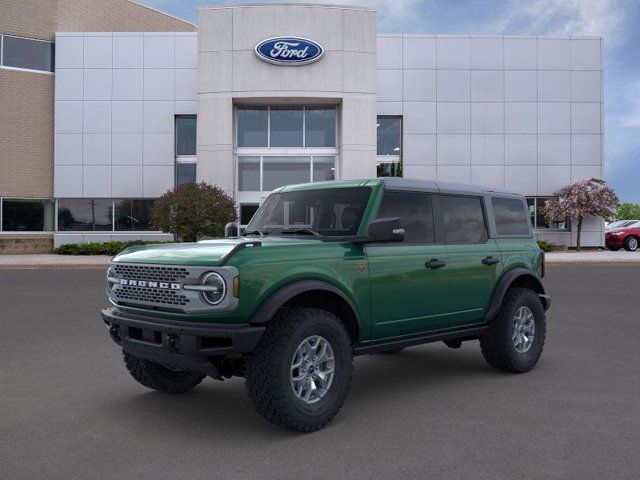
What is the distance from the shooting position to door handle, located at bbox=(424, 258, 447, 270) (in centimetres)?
548

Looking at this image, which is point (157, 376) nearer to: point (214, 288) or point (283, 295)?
point (214, 288)

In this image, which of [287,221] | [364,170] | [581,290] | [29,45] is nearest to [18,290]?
[287,221]

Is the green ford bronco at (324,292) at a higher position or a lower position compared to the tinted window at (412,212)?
lower

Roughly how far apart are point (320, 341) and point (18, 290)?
1198cm

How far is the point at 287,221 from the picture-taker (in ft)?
18.8

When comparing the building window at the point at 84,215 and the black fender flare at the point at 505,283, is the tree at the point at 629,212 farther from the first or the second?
the black fender flare at the point at 505,283

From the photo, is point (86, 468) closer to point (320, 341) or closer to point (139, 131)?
point (320, 341)

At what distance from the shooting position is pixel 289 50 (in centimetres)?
2748

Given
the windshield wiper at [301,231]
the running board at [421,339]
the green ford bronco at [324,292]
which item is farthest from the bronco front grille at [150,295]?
the running board at [421,339]

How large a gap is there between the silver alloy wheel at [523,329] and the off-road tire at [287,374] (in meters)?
2.58

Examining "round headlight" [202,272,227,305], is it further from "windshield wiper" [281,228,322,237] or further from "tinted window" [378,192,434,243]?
"tinted window" [378,192,434,243]

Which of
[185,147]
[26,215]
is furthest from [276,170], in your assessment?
[26,215]

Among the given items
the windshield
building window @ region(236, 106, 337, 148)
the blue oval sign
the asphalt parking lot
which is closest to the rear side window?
the asphalt parking lot

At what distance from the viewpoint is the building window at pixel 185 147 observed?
30.6 meters
